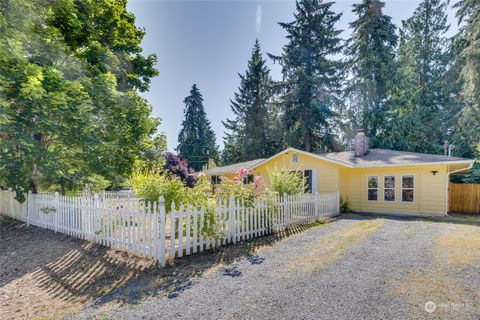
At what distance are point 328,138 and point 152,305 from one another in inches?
1013

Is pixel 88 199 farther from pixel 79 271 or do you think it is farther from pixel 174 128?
pixel 174 128

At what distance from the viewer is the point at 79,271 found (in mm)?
5227

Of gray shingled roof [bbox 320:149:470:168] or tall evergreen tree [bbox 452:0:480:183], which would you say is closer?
gray shingled roof [bbox 320:149:470:168]

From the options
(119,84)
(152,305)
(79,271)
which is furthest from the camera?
(119,84)

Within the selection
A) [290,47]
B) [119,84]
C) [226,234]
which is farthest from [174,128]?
[226,234]

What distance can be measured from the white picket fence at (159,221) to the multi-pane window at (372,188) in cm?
577

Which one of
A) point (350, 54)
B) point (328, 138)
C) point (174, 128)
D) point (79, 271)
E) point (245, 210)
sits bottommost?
point (79, 271)

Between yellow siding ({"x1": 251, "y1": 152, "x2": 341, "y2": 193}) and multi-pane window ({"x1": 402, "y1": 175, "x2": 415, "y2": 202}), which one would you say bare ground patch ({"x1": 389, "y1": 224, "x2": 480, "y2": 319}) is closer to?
multi-pane window ({"x1": 402, "y1": 175, "x2": 415, "y2": 202})

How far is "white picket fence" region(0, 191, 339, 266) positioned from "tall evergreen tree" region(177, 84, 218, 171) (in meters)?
28.0

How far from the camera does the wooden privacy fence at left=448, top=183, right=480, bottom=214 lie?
1376 cm

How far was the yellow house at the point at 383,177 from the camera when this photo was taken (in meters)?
12.2

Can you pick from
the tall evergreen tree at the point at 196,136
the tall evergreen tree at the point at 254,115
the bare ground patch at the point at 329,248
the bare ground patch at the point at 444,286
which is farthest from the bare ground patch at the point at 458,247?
the tall evergreen tree at the point at 196,136

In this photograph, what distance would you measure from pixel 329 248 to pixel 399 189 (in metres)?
8.92

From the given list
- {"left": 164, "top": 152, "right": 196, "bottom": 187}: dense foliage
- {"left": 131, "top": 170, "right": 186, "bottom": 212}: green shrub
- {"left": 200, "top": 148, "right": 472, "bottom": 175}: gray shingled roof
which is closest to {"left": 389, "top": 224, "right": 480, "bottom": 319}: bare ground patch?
{"left": 131, "top": 170, "right": 186, "bottom": 212}: green shrub
